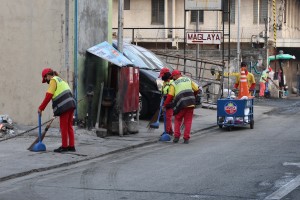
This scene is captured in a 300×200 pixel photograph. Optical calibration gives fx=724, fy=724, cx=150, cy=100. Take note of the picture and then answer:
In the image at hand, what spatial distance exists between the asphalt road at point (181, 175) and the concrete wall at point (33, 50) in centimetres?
311

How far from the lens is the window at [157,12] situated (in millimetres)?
41812

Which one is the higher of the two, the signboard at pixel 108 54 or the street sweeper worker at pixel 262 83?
the signboard at pixel 108 54

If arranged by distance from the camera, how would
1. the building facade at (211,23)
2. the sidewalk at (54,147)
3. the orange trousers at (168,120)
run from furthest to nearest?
the building facade at (211,23) → the orange trousers at (168,120) → the sidewalk at (54,147)

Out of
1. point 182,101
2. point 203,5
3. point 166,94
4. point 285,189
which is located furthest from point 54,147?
point 203,5

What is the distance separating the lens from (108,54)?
56.6ft

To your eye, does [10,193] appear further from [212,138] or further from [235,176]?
[212,138]

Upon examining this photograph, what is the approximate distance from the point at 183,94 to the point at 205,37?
31.5ft

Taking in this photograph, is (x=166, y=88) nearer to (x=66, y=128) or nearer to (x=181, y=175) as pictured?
(x=66, y=128)

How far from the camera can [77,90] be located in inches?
671

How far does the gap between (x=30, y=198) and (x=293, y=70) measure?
36738 mm

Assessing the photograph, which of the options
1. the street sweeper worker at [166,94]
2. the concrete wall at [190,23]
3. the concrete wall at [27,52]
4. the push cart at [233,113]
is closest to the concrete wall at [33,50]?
the concrete wall at [27,52]

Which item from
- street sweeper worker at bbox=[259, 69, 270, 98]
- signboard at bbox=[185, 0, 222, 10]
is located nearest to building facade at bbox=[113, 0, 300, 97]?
street sweeper worker at bbox=[259, 69, 270, 98]

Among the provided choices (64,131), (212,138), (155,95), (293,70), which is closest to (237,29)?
(293,70)

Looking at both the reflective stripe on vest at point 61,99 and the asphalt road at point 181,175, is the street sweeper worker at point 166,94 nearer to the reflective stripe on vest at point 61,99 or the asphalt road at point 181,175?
the asphalt road at point 181,175
